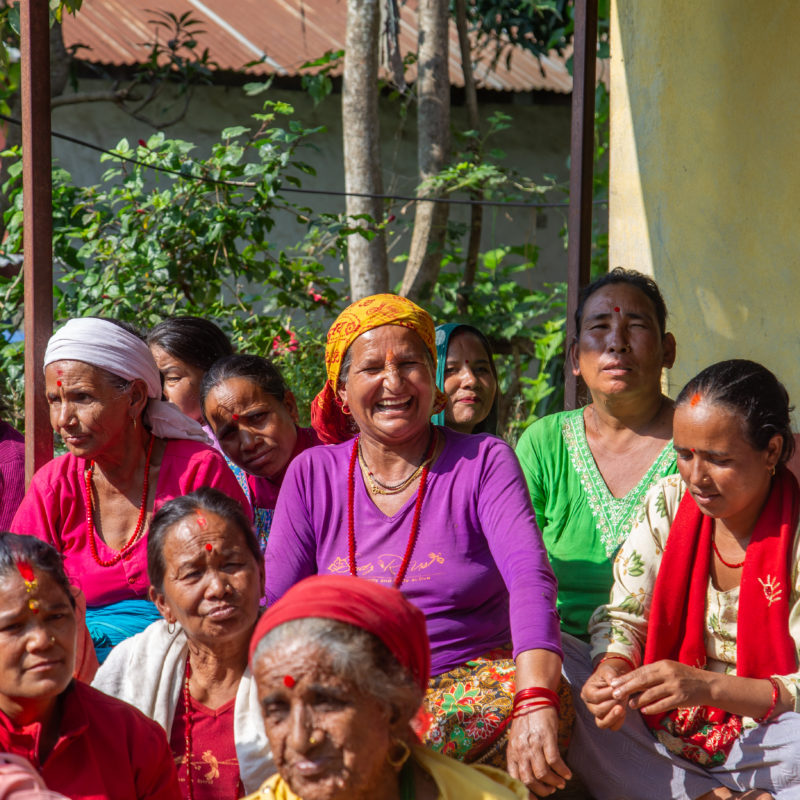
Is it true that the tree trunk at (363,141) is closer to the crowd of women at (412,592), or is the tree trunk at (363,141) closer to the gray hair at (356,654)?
the crowd of women at (412,592)

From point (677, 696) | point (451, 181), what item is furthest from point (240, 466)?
point (451, 181)

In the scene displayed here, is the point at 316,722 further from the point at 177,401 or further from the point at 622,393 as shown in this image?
the point at 177,401

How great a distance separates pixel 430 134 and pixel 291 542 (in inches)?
226

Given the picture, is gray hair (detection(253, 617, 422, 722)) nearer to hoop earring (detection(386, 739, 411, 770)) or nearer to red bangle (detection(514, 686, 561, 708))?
hoop earring (detection(386, 739, 411, 770))

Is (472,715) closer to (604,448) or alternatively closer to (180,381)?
(604,448)

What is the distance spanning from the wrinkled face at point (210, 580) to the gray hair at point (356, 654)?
77 cm

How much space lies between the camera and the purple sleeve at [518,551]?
110 inches

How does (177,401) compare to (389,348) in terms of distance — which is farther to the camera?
(177,401)

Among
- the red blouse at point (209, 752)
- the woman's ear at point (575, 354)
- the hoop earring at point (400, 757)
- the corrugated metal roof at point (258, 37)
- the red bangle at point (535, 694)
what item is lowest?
the red blouse at point (209, 752)

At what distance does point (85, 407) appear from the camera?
371 cm

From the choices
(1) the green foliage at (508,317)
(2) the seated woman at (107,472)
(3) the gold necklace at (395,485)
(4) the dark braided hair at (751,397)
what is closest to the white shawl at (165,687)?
(2) the seated woman at (107,472)

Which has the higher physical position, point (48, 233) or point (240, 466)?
point (48, 233)

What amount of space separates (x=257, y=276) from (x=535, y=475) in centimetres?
335

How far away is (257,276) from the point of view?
6.80m
